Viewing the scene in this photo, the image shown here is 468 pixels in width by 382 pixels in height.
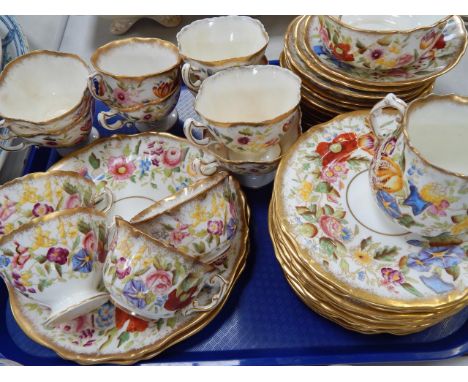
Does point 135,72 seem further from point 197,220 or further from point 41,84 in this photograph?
point 197,220

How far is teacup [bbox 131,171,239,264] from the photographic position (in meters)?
0.58

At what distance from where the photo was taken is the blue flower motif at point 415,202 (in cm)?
50

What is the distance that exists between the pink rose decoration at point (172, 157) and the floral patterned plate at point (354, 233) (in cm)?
23

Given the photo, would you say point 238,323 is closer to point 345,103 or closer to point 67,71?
point 345,103

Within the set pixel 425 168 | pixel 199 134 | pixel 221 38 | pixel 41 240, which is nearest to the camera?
pixel 425 168

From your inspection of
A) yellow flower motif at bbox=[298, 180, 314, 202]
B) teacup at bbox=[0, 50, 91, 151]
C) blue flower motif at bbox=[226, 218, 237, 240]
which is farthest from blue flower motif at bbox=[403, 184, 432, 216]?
teacup at bbox=[0, 50, 91, 151]

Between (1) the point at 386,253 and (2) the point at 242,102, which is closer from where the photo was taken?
(1) the point at 386,253

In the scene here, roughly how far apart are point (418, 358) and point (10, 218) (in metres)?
0.61

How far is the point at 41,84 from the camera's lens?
860 mm

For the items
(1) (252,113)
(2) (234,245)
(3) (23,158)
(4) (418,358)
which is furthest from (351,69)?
(3) (23,158)

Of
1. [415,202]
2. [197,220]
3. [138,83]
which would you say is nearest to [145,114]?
[138,83]

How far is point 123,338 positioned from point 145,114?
1.25 feet

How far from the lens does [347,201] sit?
62cm

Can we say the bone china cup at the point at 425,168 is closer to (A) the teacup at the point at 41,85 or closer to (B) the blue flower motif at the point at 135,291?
(B) the blue flower motif at the point at 135,291
